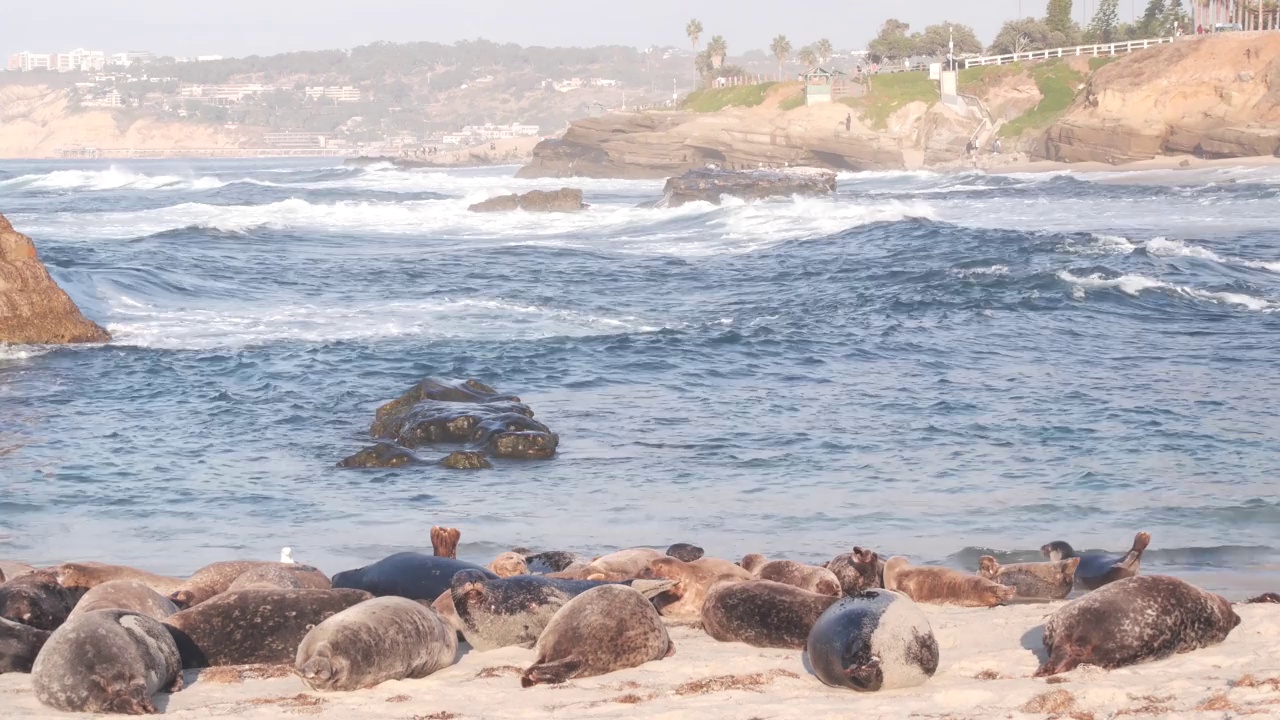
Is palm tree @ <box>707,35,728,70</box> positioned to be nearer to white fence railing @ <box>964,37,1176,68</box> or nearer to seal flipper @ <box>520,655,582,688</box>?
white fence railing @ <box>964,37,1176,68</box>

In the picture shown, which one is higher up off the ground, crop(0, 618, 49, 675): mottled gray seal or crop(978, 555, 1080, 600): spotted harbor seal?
crop(0, 618, 49, 675): mottled gray seal

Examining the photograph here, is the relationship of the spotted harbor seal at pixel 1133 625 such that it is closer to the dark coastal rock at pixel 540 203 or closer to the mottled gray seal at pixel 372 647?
the mottled gray seal at pixel 372 647

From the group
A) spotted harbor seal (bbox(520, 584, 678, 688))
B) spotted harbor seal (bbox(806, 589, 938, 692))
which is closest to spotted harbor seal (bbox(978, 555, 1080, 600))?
spotted harbor seal (bbox(806, 589, 938, 692))

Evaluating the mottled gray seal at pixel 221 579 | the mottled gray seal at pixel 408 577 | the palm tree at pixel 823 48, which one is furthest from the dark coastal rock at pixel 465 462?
the palm tree at pixel 823 48

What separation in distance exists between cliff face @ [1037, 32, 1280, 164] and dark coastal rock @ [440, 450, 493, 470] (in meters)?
59.4

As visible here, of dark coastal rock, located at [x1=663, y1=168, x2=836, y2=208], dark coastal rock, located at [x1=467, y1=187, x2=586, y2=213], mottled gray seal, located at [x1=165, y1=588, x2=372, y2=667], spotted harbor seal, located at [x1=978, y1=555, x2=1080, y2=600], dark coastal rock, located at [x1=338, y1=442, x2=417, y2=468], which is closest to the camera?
mottled gray seal, located at [x1=165, y1=588, x2=372, y2=667]

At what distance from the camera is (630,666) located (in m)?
6.33

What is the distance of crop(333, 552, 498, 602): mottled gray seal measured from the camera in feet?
23.9

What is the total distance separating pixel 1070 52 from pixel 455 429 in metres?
82.2

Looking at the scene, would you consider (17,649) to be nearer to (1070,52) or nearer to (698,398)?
(698,398)

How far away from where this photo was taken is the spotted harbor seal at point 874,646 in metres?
5.83

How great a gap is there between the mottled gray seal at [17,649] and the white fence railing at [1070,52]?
84.5 m

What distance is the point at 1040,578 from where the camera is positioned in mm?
7984

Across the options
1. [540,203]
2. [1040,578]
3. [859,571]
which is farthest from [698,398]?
[540,203]
